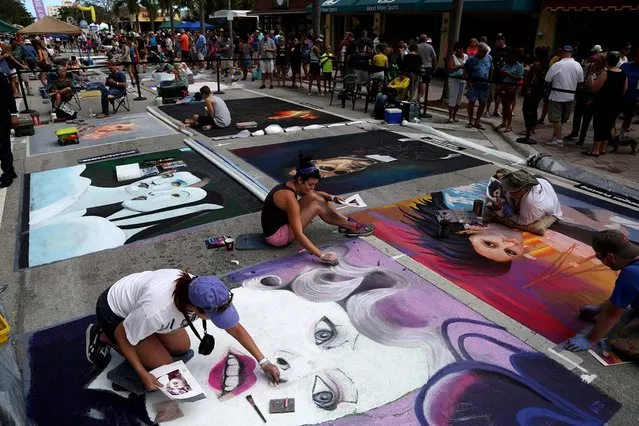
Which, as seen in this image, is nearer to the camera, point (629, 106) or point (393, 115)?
point (629, 106)

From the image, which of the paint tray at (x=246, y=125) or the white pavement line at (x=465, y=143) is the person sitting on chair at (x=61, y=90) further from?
the white pavement line at (x=465, y=143)

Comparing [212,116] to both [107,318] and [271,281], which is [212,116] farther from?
[107,318]

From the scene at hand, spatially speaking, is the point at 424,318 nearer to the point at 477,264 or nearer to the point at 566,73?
the point at 477,264

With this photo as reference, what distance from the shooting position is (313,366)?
3158 mm

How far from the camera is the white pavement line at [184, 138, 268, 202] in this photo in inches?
240

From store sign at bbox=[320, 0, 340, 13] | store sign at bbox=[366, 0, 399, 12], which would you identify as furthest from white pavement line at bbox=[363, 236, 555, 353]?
store sign at bbox=[320, 0, 340, 13]

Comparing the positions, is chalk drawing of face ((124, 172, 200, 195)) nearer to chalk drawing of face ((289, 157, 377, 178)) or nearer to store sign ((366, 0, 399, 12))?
chalk drawing of face ((289, 157, 377, 178))

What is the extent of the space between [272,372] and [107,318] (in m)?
1.08

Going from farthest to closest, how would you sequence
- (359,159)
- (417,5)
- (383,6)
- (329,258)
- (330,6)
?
(330,6), (383,6), (417,5), (359,159), (329,258)

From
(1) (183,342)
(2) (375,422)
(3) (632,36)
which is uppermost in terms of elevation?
(3) (632,36)

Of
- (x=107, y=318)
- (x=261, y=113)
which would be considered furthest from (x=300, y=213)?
(x=261, y=113)

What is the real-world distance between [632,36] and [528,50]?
11.3 feet

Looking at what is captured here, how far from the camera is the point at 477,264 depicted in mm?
4461

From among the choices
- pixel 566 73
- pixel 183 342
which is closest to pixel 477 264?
pixel 183 342
